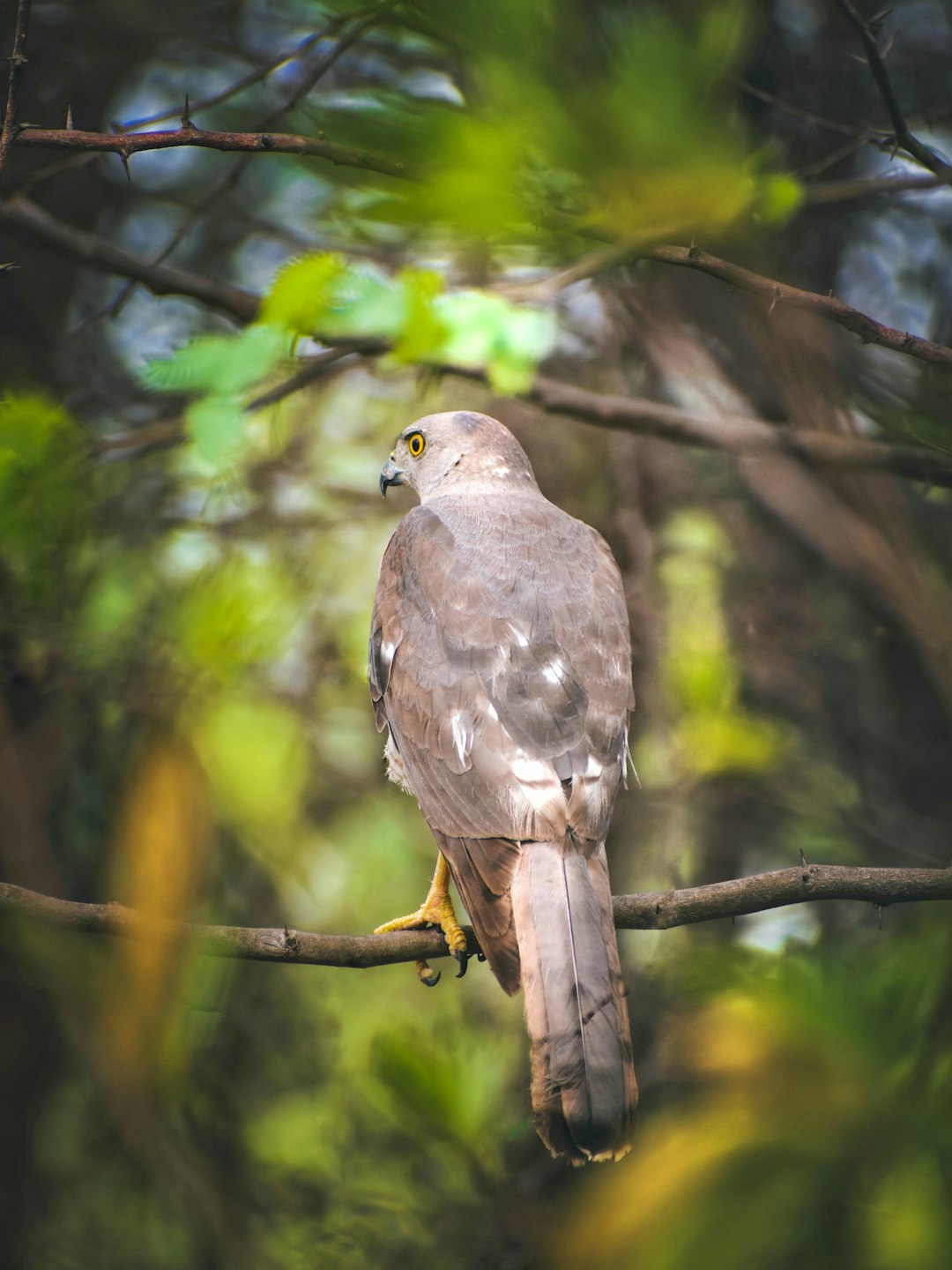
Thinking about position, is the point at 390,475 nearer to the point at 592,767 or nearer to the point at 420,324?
the point at 420,324

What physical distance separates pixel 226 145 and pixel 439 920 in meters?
1.98

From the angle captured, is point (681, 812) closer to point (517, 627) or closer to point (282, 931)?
point (517, 627)

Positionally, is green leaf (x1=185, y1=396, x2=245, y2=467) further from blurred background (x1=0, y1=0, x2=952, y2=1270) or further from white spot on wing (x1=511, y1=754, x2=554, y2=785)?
white spot on wing (x1=511, y1=754, x2=554, y2=785)

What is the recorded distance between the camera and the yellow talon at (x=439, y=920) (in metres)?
2.83

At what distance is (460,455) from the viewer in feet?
12.7

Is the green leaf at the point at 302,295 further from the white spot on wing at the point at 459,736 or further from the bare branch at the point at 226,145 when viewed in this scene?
the white spot on wing at the point at 459,736

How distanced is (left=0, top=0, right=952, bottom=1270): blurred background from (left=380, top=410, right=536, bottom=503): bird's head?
0.25 metres

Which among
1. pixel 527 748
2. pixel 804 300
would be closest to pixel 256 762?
pixel 527 748

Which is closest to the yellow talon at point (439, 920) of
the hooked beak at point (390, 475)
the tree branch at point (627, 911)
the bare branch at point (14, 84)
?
the tree branch at point (627, 911)

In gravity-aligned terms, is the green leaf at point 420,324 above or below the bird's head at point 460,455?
above

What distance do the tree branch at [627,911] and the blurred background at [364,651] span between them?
11cm

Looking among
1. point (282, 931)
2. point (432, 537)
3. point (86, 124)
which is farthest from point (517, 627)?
point (86, 124)

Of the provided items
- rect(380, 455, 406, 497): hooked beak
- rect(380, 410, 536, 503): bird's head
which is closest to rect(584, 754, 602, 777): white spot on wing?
rect(380, 410, 536, 503): bird's head

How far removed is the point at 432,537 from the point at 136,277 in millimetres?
1423
